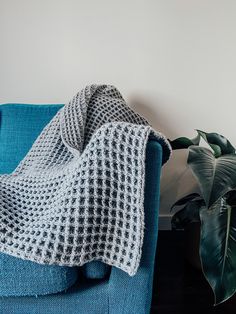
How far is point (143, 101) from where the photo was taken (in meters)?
1.53

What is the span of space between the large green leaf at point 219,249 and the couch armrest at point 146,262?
0.79 feet

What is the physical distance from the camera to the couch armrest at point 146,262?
75 cm

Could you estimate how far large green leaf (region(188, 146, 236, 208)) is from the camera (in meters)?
0.84

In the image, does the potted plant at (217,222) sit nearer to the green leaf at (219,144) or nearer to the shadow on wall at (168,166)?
the green leaf at (219,144)

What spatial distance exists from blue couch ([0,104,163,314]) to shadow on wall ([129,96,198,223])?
796mm

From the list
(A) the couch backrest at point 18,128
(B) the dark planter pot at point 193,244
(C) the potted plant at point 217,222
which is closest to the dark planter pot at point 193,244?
(B) the dark planter pot at point 193,244

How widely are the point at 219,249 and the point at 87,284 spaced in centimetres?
44

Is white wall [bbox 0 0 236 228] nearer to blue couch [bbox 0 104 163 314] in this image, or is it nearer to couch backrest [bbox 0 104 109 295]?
couch backrest [bbox 0 104 109 295]

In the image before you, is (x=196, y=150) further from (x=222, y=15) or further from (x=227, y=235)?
(x=222, y=15)

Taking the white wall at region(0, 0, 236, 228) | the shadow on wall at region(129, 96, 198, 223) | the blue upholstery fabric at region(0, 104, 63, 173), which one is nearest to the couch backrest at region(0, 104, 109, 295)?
the blue upholstery fabric at region(0, 104, 63, 173)

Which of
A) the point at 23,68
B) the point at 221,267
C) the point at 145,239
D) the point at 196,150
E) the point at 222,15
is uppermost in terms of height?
the point at 222,15

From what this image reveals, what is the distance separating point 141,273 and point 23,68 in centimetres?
128

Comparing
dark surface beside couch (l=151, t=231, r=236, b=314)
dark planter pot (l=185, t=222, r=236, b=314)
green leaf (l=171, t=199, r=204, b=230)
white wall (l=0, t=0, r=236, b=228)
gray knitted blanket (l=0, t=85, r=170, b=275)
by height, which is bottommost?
dark surface beside couch (l=151, t=231, r=236, b=314)

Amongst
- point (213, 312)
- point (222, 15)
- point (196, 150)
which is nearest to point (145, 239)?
point (196, 150)
